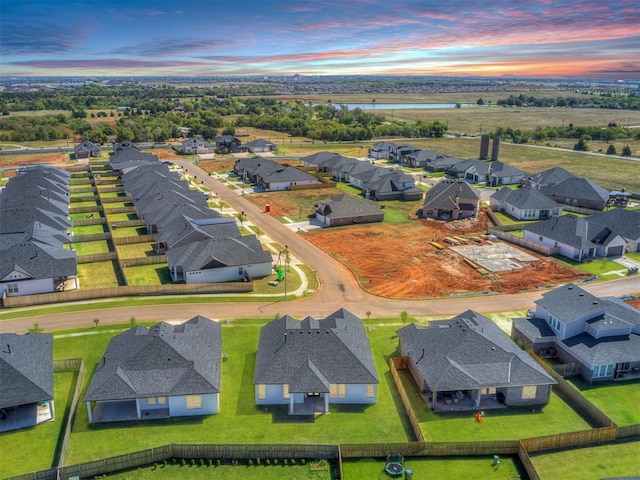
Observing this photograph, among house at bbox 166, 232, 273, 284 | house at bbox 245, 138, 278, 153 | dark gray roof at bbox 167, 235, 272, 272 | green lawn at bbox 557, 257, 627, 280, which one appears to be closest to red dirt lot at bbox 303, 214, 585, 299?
green lawn at bbox 557, 257, 627, 280

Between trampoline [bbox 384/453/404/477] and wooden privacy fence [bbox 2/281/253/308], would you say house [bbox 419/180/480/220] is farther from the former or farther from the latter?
trampoline [bbox 384/453/404/477]

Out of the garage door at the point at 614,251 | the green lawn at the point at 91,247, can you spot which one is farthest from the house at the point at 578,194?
the green lawn at the point at 91,247

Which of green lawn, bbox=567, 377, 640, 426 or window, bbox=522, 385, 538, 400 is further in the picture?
window, bbox=522, 385, 538, 400

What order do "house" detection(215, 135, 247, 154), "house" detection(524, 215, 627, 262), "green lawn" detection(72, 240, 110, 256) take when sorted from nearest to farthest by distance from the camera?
"house" detection(524, 215, 627, 262) < "green lawn" detection(72, 240, 110, 256) < "house" detection(215, 135, 247, 154)

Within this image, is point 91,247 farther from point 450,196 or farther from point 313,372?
point 450,196

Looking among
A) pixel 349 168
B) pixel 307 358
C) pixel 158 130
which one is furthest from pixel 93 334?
pixel 158 130

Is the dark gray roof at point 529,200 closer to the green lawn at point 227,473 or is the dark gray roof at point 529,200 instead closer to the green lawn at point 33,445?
the green lawn at point 227,473

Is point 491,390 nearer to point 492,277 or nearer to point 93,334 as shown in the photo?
point 492,277
